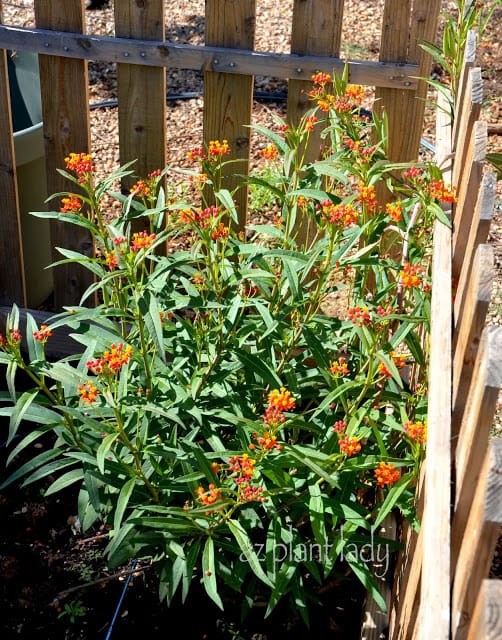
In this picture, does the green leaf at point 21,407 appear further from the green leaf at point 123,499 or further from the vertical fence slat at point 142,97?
the vertical fence slat at point 142,97

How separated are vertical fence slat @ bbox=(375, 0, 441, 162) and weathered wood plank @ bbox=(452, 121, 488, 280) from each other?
0.90 meters

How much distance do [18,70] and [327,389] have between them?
2.44 metres

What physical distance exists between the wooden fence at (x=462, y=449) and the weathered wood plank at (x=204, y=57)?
0.66 metres

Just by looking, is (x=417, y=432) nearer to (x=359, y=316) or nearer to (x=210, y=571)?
(x=359, y=316)

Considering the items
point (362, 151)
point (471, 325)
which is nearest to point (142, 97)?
point (362, 151)

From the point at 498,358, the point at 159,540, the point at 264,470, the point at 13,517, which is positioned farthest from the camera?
the point at 13,517

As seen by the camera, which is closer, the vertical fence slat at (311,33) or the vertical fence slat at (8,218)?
the vertical fence slat at (311,33)

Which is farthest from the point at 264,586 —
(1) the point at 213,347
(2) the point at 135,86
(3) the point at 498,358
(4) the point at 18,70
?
(4) the point at 18,70

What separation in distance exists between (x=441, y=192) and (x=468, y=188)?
0.17m

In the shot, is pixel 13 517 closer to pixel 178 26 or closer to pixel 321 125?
pixel 321 125

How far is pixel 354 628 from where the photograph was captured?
8.89ft

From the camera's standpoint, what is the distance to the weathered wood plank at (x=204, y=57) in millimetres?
3104

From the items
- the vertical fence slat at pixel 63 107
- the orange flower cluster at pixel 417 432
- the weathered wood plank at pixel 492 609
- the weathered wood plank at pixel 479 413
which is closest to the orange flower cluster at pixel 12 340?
the orange flower cluster at pixel 417 432

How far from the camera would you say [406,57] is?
3.10m
